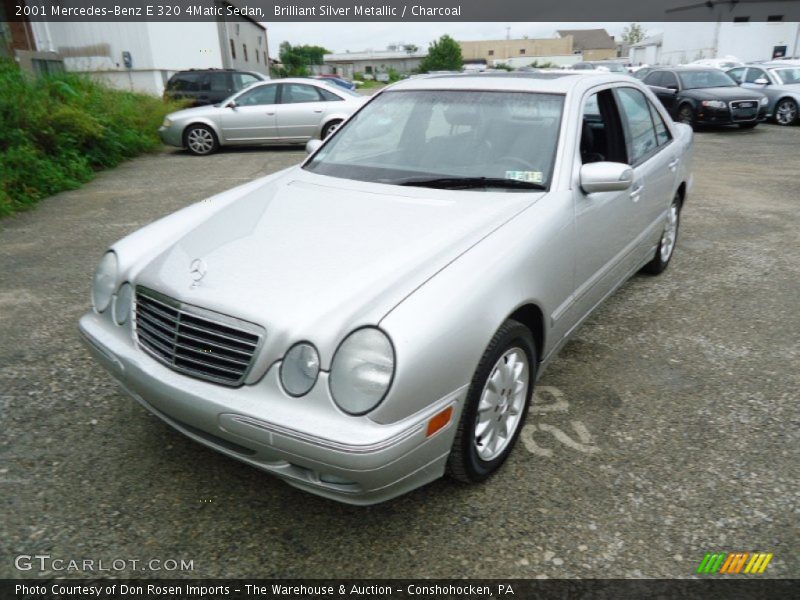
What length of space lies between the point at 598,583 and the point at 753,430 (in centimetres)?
133

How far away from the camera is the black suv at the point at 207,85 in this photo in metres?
14.9

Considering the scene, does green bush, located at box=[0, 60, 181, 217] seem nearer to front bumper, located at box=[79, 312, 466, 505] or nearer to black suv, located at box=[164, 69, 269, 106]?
black suv, located at box=[164, 69, 269, 106]

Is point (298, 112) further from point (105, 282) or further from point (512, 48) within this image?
point (512, 48)

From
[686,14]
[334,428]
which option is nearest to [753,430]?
[334,428]

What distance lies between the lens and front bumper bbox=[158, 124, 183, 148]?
11.5 m

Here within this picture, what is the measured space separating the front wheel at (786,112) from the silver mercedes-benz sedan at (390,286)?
1453 cm

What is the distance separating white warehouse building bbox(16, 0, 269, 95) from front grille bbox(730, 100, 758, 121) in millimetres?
18519

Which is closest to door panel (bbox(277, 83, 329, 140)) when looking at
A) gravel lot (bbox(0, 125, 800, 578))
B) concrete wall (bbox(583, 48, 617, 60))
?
gravel lot (bbox(0, 125, 800, 578))

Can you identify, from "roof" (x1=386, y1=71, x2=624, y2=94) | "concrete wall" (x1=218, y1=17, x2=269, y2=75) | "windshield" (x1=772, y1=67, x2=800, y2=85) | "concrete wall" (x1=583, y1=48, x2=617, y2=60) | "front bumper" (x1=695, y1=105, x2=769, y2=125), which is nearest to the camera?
"roof" (x1=386, y1=71, x2=624, y2=94)

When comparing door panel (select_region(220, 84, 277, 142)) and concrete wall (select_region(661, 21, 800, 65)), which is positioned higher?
concrete wall (select_region(661, 21, 800, 65))

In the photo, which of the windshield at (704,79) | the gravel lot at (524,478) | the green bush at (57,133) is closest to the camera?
the gravel lot at (524,478)

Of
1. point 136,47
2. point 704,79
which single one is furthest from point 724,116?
point 136,47

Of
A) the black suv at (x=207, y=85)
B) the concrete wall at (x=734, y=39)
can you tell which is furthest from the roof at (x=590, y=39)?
the black suv at (x=207, y=85)

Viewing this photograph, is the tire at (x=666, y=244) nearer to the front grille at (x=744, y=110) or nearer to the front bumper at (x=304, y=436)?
the front bumper at (x=304, y=436)
